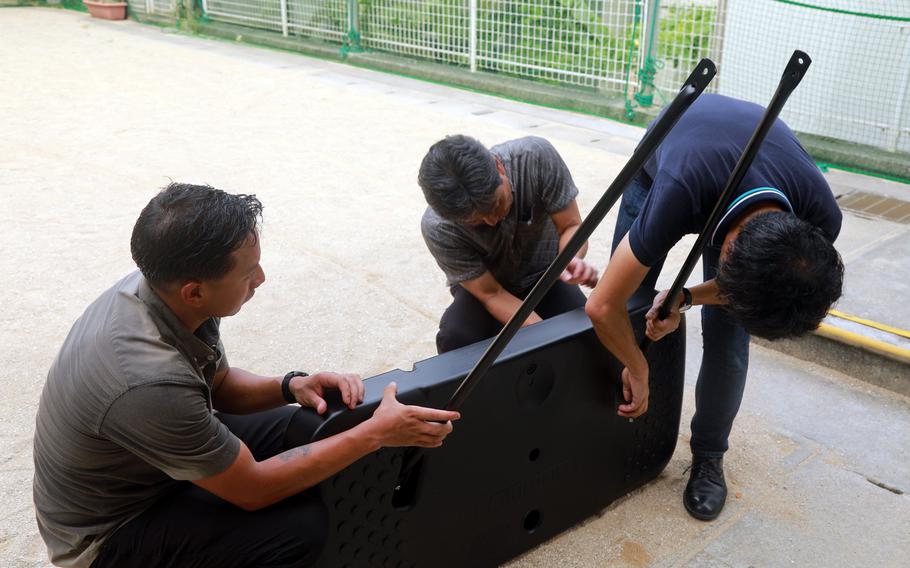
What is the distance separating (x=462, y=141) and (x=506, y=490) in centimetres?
90

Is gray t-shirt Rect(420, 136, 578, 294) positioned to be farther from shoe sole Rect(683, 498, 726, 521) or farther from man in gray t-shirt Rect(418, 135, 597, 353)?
shoe sole Rect(683, 498, 726, 521)

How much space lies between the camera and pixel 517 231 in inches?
101

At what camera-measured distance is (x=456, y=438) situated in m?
1.86

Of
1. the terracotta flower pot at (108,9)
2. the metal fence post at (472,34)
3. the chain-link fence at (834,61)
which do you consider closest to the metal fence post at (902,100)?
the chain-link fence at (834,61)

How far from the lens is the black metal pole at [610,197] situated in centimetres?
140

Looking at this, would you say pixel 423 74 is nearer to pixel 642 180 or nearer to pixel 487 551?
pixel 642 180

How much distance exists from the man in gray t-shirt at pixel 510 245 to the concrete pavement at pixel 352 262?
23.9 inches

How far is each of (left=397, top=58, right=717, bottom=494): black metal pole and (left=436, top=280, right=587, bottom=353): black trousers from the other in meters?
0.86

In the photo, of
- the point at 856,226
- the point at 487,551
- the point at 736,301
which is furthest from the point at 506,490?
the point at 856,226

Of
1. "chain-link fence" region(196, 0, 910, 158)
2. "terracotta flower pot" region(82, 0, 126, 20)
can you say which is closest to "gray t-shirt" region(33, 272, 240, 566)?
"chain-link fence" region(196, 0, 910, 158)

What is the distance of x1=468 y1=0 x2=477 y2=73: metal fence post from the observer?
26.1ft

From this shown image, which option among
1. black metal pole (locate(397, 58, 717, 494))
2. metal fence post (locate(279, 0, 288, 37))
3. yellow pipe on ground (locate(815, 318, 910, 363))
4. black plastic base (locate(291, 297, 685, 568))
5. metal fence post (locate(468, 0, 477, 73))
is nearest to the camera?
black metal pole (locate(397, 58, 717, 494))

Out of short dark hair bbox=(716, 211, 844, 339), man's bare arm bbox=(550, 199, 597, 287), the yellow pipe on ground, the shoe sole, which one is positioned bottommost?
the shoe sole

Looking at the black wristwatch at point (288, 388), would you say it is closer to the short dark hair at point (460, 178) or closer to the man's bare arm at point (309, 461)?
→ the man's bare arm at point (309, 461)
